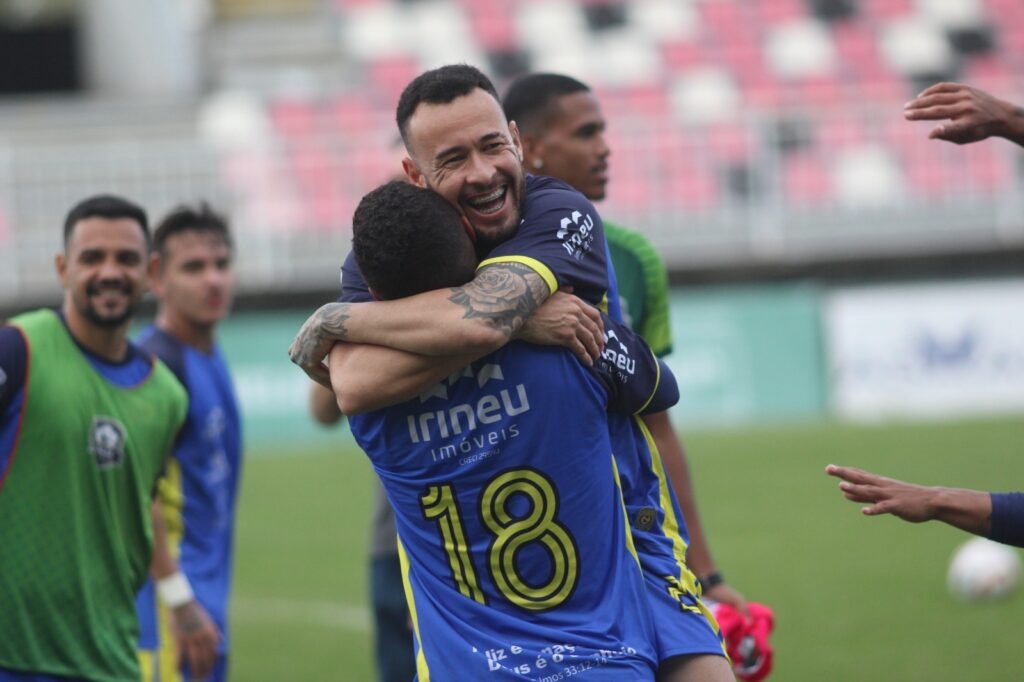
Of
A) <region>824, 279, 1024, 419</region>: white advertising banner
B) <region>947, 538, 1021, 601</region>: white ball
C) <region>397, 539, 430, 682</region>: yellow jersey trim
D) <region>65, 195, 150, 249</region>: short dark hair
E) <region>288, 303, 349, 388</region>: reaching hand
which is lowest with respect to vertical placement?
<region>824, 279, 1024, 419</region>: white advertising banner

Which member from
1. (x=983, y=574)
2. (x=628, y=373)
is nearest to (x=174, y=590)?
(x=628, y=373)

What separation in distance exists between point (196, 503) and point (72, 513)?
1.27 metres

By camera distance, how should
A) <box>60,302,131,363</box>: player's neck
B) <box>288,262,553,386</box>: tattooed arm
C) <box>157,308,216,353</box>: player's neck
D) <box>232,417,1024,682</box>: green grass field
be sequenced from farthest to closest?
<box>232,417,1024,682</box>: green grass field → <box>157,308,216,353</box>: player's neck → <box>60,302,131,363</box>: player's neck → <box>288,262,553,386</box>: tattooed arm

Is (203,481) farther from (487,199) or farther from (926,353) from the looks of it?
(926,353)

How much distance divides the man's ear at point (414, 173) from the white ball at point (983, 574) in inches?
281

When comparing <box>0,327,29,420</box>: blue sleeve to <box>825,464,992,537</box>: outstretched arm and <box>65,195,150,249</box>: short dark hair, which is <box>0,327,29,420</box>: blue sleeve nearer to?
<box>65,195,150,249</box>: short dark hair

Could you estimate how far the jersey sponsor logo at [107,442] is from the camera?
5.00 metres

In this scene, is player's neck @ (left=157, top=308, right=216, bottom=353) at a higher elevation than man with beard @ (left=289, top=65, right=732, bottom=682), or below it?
below

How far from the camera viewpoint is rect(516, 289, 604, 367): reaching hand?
11.2 feet

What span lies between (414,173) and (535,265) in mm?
426

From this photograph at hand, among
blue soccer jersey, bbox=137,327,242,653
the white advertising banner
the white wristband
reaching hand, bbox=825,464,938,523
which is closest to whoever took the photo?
reaching hand, bbox=825,464,938,523

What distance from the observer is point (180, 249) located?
6672mm

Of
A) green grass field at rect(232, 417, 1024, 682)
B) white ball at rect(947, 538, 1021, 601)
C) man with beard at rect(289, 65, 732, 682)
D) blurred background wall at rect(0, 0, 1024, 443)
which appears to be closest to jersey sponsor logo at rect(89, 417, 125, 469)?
man with beard at rect(289, 65, 732, 682)

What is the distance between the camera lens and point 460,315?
131 inches
